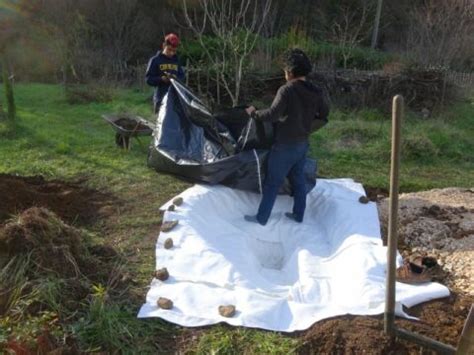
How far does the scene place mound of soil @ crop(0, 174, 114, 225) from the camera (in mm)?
4852

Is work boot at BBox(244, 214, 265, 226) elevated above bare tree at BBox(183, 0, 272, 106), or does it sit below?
below

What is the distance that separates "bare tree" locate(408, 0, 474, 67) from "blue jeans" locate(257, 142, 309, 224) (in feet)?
30.0

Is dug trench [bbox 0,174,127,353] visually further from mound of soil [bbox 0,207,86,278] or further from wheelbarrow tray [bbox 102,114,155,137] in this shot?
wheelbarrow tray [bbox 102,114,155,137]

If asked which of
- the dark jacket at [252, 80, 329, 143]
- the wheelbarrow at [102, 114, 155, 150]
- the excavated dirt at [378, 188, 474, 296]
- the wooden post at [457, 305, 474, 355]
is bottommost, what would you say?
the excavated dirt at [378, 188, 474, 296]

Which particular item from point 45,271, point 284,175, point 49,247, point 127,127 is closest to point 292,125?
point 284,175

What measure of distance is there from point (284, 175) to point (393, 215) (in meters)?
2.16

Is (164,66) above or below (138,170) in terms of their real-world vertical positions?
above

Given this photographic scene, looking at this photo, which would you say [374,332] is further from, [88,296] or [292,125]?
[292,125]

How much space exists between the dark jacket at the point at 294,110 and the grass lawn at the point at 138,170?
1416 millimetres

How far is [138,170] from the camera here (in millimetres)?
6160

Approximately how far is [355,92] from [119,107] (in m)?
4.98

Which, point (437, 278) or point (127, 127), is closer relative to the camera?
point (437, 278)

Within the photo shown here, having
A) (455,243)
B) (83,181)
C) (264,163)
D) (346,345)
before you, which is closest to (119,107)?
(83,181)

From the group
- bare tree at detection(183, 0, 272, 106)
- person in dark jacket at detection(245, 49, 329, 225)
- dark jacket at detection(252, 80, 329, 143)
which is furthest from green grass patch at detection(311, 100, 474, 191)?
bare tree at detection(183, 0, 272, 106)
